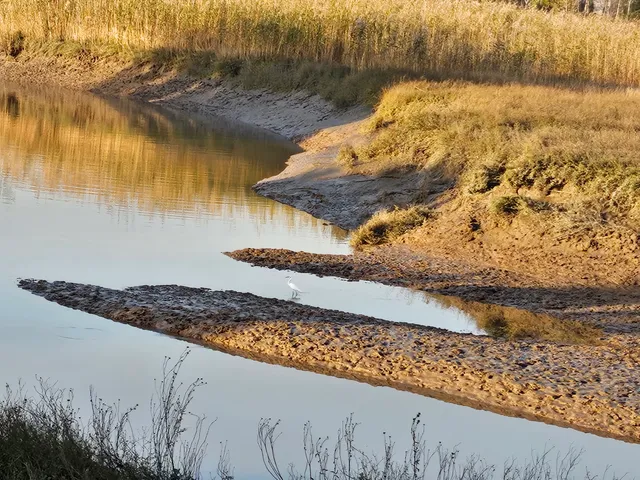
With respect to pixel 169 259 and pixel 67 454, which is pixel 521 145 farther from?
pixel 67 454

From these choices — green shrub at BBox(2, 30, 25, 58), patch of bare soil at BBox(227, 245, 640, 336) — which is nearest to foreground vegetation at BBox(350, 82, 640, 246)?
patch of bare soil at BBox(227, 245, 640, 336)

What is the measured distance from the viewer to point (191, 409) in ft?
28.4

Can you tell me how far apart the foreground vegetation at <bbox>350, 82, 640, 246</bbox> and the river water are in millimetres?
1992

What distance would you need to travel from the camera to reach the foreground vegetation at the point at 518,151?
14836 mm

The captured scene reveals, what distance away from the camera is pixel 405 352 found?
1007 centimetres

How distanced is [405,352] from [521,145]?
281 inches

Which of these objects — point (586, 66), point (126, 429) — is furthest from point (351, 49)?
point (126, 429)

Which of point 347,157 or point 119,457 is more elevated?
point 119,457

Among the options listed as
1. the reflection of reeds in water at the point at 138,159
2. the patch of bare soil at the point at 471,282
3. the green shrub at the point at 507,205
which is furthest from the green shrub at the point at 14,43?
the green shrub at the point at 507,205

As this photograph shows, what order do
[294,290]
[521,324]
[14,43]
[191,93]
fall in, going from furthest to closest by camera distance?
1. [14,43]
2. [191,93]
3. [294,290]
4. [521,324]

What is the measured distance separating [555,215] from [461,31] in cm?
1580

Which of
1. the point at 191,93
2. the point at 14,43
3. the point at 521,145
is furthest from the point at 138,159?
the point at 14,43

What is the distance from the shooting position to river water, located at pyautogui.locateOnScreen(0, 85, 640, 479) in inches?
339

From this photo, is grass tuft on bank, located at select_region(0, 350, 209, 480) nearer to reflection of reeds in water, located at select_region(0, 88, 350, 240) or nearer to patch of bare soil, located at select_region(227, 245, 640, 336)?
patch of bare soil, located at select_region(227, 245, 640, 336)
